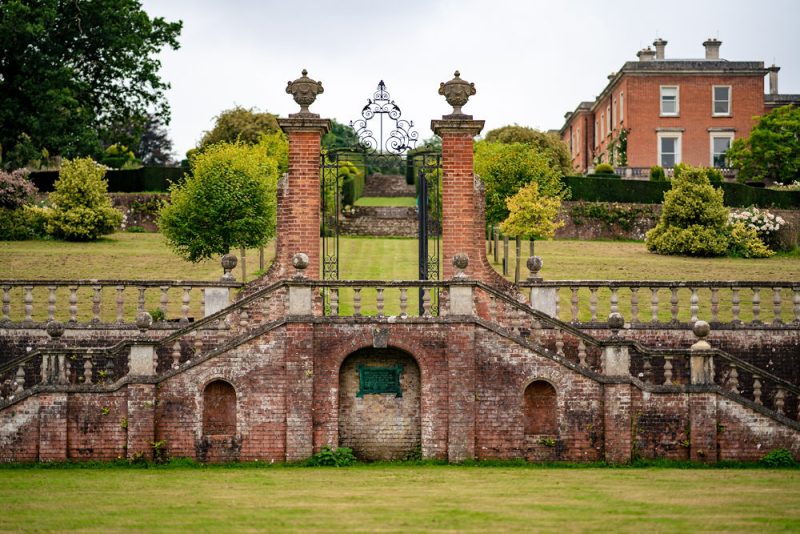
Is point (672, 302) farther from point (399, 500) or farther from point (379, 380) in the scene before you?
point (399, 500)

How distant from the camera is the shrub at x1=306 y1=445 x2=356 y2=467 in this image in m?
19.1

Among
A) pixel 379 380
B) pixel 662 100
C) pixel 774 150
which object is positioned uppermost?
pixel 662 100

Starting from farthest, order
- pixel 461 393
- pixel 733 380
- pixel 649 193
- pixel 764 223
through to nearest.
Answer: pixel 649 193, pixel 764 223, pixel 733 380, pixel 461 393

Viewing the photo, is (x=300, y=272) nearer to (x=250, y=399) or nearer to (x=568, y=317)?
(x=250, y=399)

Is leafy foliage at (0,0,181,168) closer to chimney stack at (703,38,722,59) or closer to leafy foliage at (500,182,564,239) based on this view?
leafy foliage at (500,182,564,239)

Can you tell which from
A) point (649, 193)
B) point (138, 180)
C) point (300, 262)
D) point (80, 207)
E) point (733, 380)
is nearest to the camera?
point (300, 262)

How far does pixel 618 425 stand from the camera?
19.1 meters

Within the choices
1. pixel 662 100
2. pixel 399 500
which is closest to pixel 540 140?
pixel 662 100

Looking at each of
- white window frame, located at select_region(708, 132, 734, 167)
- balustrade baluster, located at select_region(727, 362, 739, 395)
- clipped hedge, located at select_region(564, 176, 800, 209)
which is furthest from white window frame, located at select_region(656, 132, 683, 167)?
balustrade baluster, located at select_region(727, 362, 739, 395)

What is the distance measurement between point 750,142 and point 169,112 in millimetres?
27554

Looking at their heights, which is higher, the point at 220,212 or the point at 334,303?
the point at 220,212

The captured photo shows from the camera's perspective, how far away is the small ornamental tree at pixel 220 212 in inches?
1147

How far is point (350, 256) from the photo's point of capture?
36.4m

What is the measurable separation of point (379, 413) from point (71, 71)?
2847 cm
